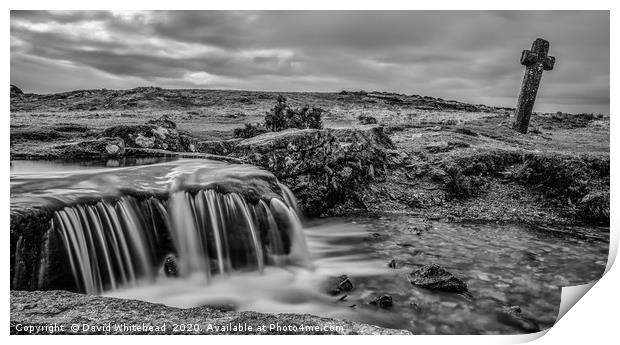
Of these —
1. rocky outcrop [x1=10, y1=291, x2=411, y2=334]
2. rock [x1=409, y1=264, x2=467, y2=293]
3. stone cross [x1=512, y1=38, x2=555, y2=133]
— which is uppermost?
stone cross [x1=512, y1=38, x2=555, y2=133]

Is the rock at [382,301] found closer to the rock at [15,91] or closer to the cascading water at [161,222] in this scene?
the cascading water at [161,222]

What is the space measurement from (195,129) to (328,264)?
13.5 feet

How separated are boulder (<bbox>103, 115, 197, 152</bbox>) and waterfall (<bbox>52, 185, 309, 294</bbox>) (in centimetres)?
201

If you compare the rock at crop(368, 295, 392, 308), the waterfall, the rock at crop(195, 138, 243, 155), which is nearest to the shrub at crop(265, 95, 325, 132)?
the rock at crop(195, 138, 243, 155)

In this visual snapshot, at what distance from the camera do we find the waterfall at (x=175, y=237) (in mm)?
3822

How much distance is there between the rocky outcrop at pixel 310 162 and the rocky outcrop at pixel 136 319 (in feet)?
9.97

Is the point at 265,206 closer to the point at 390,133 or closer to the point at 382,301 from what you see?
the point at 382,301

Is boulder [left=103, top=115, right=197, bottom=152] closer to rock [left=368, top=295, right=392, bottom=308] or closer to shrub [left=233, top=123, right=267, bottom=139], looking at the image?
shrub [left=233, top=123, right=267, bottom=139]

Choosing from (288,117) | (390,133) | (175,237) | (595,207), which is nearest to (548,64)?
(595,207)

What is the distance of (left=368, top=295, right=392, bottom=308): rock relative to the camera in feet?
12.6

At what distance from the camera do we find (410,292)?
407 cm

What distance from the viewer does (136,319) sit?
3293mm

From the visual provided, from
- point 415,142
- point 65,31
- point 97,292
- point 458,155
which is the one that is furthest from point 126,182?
point 415,142

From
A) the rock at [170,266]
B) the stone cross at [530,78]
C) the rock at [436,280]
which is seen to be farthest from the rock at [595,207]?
the rock at [170,266]
